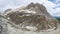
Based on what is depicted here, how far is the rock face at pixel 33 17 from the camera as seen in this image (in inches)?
46.5

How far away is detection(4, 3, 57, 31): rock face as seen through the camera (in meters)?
1.18

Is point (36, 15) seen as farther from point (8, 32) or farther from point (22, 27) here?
point (8, 32)

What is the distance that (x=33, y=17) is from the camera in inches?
47.0

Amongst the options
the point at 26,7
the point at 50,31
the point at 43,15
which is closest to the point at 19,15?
the point at 26,7

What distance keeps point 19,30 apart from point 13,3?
0.98 feet

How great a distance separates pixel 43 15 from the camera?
3.97ft

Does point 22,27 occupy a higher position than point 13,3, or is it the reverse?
point 13,3

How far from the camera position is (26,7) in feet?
4.10

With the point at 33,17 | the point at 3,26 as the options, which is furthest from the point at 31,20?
the point at 3,26

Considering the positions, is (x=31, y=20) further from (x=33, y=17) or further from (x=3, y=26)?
(x=3, y=26)

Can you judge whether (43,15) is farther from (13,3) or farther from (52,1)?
(13,3)

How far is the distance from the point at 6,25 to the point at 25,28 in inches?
8.1

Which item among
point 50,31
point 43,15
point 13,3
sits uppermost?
point 13,3

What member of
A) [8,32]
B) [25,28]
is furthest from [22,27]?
[8,32]
